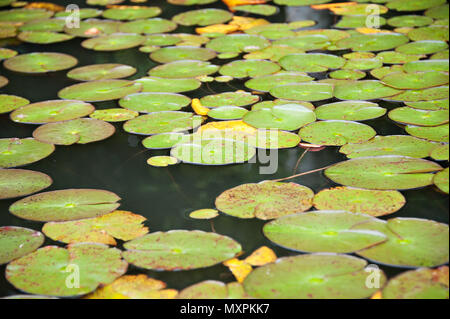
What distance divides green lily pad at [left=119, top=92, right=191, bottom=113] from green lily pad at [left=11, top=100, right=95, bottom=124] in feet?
0.55

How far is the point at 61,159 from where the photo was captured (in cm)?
207

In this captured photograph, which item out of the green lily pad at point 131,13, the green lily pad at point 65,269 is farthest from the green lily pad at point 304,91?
the green lily pad at point 131,13

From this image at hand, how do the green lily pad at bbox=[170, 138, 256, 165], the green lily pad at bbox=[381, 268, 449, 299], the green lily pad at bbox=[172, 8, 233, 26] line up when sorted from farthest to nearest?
the green lily pad at bbox=[172, 8, 233, 26]
the green lily pad at bbox=[170, 138, 256, 165]
the green lily pad at bbox=[381, 268, 449, 299]

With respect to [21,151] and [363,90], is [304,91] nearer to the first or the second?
[363,90]

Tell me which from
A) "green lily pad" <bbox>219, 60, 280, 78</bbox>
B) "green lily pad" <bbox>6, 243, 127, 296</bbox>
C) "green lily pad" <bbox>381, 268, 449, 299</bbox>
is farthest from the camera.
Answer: "green lily pad" <bbox>219, 60, 280, 78</bbox>

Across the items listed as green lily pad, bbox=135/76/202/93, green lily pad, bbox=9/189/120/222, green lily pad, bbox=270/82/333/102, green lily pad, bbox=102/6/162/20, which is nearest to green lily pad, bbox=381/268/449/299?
green lily pad, bbox=9/189/120/222

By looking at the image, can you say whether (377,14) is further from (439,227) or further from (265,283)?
(265,283)

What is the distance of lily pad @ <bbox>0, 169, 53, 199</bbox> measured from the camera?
1.83 meters

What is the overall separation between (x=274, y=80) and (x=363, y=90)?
16.4 inches

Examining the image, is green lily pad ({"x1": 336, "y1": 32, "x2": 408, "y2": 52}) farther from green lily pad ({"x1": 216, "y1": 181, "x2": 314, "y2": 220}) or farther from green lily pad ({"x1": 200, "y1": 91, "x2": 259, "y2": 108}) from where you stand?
green lily pad ({"x1": 216, "y1": 181, "x2": 314, "y2": 220})

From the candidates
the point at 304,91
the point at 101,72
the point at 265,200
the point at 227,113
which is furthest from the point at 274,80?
the point at 265,200

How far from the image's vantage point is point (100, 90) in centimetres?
257

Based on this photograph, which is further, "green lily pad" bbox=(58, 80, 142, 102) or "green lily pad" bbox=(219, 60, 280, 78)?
"green lily pad" bbox=(219, 60, 280, 78)
